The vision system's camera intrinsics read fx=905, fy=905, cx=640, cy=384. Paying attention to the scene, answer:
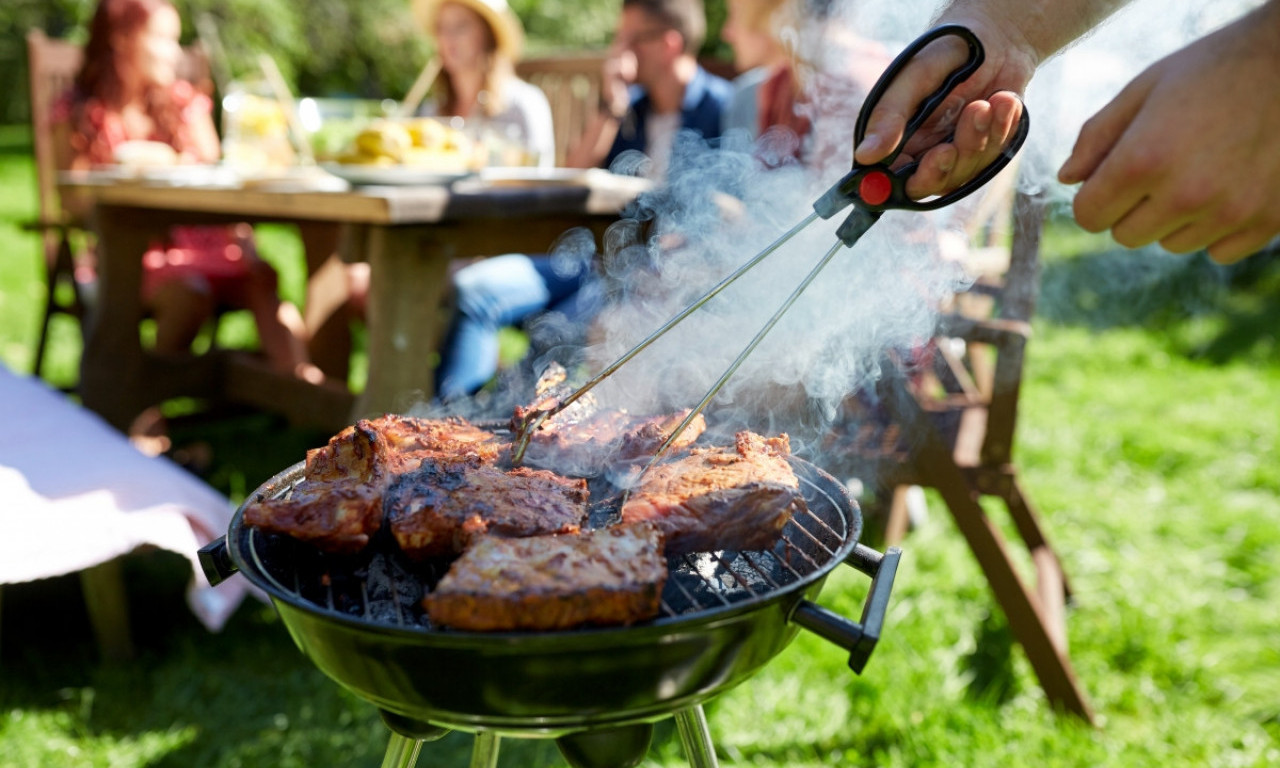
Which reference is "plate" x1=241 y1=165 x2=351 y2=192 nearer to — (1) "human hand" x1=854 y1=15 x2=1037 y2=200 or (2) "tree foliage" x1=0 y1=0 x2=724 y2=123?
(1) "human hand" x1=854 y1=15 x2=1037 y2=200

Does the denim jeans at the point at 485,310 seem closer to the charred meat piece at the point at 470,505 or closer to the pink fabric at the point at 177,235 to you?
the pink fabric at the point at 177,235

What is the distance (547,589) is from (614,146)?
4118 millimetres

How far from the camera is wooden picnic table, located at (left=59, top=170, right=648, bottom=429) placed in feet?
9.45

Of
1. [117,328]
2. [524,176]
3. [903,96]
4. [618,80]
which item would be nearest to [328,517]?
[903,96]

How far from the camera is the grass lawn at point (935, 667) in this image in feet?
8.45

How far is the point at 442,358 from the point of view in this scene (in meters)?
4.16

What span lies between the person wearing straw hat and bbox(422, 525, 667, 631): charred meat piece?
3708 mm

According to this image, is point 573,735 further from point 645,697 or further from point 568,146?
point 568,146

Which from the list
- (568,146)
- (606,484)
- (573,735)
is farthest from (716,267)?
(568,146)

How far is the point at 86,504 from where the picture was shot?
7.64 feet

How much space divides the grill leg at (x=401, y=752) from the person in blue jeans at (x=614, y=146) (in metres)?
2.30

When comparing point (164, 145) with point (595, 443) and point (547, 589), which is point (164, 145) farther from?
point (547, 589)

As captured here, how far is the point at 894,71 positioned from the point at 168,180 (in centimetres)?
295

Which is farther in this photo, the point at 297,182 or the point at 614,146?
the point at 614,146
